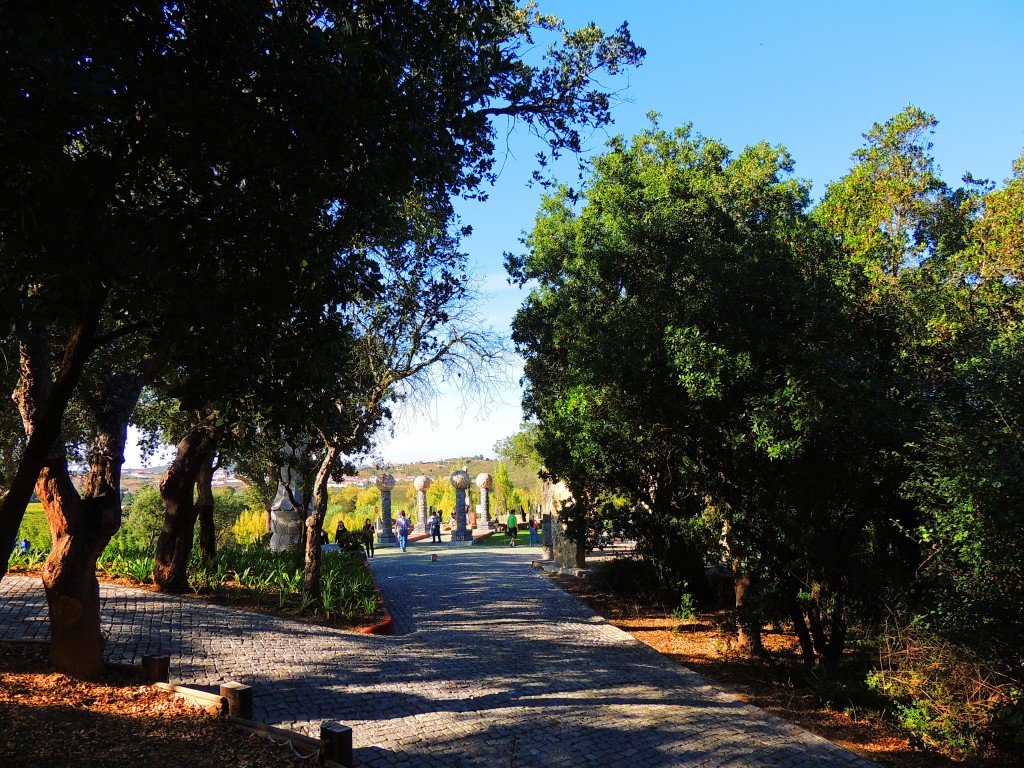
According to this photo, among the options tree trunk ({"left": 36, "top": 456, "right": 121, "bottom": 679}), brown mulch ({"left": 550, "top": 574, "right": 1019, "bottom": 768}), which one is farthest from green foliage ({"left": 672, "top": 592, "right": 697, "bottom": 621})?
tree trunk ({"left": 36, "top": 456, "right": 121, "bottom": 679})

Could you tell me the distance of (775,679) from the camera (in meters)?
9.12

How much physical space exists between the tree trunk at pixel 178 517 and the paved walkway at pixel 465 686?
0.74 meters

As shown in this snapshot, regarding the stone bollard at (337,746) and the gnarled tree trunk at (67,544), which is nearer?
the stone bollard at (337,746)

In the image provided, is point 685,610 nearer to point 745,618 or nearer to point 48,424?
point 745,618

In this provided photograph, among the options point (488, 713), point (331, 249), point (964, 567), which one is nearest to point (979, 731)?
point (964, 567)

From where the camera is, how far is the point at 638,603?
575 inches

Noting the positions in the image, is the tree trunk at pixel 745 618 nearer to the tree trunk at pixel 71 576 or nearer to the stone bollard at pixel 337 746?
the stone bollard at pixel 337 746

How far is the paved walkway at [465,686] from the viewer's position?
6.08 metres

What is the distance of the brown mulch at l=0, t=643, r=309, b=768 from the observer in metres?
4.92

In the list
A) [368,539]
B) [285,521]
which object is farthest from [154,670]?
[368,539]

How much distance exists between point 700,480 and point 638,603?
582cm

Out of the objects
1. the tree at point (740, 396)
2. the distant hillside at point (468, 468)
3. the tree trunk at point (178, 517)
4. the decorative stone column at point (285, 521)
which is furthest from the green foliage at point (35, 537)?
the distant hillside at point (468, 468)

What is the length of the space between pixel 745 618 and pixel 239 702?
693 cm

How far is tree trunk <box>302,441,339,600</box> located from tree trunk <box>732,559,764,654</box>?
6.95m
